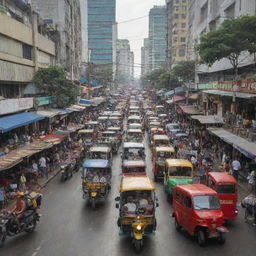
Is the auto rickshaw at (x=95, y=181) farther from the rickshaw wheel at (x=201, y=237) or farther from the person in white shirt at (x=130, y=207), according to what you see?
the rickshaw wheel at (x=201, y=237)

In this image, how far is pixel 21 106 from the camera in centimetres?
2858

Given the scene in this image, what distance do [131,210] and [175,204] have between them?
2267 millimetres

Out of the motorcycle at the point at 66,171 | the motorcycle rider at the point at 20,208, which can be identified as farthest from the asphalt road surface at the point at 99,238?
the motorcycle at the point at 66,171

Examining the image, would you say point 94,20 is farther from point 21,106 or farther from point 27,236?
point 27,236

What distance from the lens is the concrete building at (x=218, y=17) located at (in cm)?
3149

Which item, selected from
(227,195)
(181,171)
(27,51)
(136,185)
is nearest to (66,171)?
(181,171)

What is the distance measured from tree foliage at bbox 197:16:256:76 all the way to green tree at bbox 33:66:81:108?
16068 mm

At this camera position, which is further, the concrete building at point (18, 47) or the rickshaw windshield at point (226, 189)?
the concrete building at point (18, 47)

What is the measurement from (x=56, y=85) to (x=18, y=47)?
20.7 ft

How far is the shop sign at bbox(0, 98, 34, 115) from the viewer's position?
79.9 ft

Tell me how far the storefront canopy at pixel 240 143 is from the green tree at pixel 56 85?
1792cm

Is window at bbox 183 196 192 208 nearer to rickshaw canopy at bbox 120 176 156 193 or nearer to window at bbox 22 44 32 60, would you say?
rickshaw canopy at bbox 120 176 156 193

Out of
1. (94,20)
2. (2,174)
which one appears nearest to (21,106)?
(2,174)

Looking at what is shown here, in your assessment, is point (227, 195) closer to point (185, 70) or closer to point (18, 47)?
point (18, 47)
